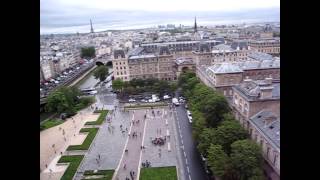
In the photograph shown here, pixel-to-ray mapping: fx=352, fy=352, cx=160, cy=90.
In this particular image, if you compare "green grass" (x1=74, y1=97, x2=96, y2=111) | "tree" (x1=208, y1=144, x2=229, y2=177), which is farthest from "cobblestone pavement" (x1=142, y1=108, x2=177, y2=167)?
"green grass" (x1=74, y1=97, x2=96, y2=111)

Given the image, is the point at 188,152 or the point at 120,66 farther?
the point at 120,66

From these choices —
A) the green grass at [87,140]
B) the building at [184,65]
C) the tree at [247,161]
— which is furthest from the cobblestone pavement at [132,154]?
the building at [184,65]

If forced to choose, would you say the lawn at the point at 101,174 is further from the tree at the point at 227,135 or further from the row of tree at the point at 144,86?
the row of tree at the point at 144,86

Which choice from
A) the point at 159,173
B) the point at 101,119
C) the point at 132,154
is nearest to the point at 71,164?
the point at 132,154

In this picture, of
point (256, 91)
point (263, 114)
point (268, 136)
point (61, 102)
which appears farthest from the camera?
point (61, 102)

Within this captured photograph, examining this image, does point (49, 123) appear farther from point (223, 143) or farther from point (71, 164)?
point (223, 143)
